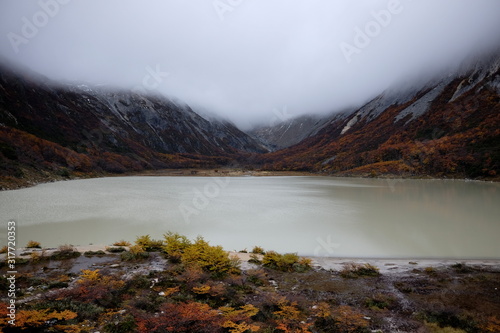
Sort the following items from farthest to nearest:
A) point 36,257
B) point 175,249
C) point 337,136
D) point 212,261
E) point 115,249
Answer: point 337,136 → point 115,249 → point 175,249 → point 36,257 → point 212,261

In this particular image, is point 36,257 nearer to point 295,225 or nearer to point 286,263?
point 286,263

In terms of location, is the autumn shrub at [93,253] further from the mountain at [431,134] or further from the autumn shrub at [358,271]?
the mountain at [431,134]

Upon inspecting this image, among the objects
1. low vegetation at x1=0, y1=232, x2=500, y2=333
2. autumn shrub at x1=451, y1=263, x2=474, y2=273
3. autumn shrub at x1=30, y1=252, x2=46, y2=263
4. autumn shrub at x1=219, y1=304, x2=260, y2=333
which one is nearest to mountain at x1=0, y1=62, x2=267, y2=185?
autumn shrub at x1=30, y1=252, x2=46, y2=263

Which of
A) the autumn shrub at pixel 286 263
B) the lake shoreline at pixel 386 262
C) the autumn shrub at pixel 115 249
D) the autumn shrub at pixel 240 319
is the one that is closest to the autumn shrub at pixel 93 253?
the lake shoreline at pixel 386 262

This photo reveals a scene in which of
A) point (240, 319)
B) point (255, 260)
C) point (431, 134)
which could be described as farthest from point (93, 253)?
point (431, 134)

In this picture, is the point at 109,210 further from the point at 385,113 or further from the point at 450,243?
the point at 385,113

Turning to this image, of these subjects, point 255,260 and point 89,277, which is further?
point 255,260

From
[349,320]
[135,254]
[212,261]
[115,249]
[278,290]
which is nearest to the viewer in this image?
[349,320]
